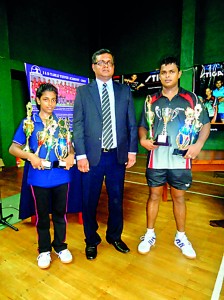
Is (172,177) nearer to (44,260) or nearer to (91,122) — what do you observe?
(91,122)

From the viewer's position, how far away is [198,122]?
5.87 feet

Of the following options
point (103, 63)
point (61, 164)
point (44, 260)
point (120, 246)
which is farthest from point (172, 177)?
point (44, 260)

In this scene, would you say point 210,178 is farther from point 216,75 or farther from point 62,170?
point 62,170

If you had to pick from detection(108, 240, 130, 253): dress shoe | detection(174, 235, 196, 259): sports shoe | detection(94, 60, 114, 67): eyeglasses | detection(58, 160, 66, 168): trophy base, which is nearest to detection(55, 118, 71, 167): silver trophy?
detection(58, 160, 66, 168): trophy base

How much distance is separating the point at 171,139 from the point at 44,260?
141 cm

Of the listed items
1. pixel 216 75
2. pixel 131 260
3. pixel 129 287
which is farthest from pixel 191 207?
pixel 216 75

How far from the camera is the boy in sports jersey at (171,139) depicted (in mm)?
1803

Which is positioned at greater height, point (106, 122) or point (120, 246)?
point (106, 122)

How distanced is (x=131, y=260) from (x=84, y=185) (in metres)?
0.75

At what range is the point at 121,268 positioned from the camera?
1801 millimetres

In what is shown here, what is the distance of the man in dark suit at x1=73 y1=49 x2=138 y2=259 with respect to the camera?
1.79 m

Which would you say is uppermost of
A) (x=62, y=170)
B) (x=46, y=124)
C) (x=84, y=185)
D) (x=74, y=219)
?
(x=46, y=124)

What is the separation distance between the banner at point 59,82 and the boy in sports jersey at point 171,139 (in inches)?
112

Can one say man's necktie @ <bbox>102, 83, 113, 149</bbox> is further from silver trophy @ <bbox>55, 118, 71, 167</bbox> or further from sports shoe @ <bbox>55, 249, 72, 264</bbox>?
sports shoe @ <bbox>55, 249, 72, 264</bbox>
